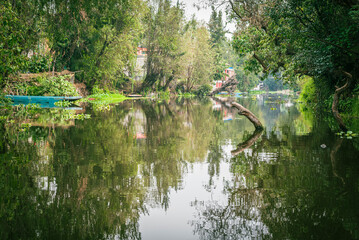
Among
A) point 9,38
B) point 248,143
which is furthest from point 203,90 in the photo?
point 248,143

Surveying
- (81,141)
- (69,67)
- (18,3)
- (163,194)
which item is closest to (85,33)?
(69,67)

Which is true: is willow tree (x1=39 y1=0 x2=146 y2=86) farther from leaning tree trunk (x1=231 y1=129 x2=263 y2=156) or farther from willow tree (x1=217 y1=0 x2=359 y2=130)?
leaning tree trunk (x1=231 y1=129 x2=263 y2=156)

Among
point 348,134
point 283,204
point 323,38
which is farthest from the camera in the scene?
point 323,38

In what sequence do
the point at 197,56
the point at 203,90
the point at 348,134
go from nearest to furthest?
the point at 348,134 < the point at 197,56 < the point at 203,90

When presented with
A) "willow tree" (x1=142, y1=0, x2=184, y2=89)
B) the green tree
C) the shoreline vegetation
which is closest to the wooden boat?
the shoreline vegetation

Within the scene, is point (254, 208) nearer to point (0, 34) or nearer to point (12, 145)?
point (12, 145)

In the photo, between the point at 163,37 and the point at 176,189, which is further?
the point at 163,37

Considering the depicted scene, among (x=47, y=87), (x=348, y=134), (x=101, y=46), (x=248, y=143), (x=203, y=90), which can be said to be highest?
(x=101, y=46)

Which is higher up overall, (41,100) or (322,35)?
(322,35)

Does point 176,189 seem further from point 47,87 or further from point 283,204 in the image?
point 47,87

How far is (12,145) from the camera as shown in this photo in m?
8.93

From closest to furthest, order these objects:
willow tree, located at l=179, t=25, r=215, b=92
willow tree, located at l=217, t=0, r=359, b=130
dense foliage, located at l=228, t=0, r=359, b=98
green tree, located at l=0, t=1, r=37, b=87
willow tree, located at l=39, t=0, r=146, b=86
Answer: green tree, located at l=0, t=1, r=37, b=87, willow tree, located at l=217, t=0, r=359, b=130, dense foliage, located at l=228, t=0, r=359, b=98, willow tree, located at l=39, t=0, r=146, b=86, willow tree, located at l=179, t=25, r=215, b=92

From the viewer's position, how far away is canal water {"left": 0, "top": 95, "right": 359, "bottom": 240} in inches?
154

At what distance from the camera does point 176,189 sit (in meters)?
5.48
